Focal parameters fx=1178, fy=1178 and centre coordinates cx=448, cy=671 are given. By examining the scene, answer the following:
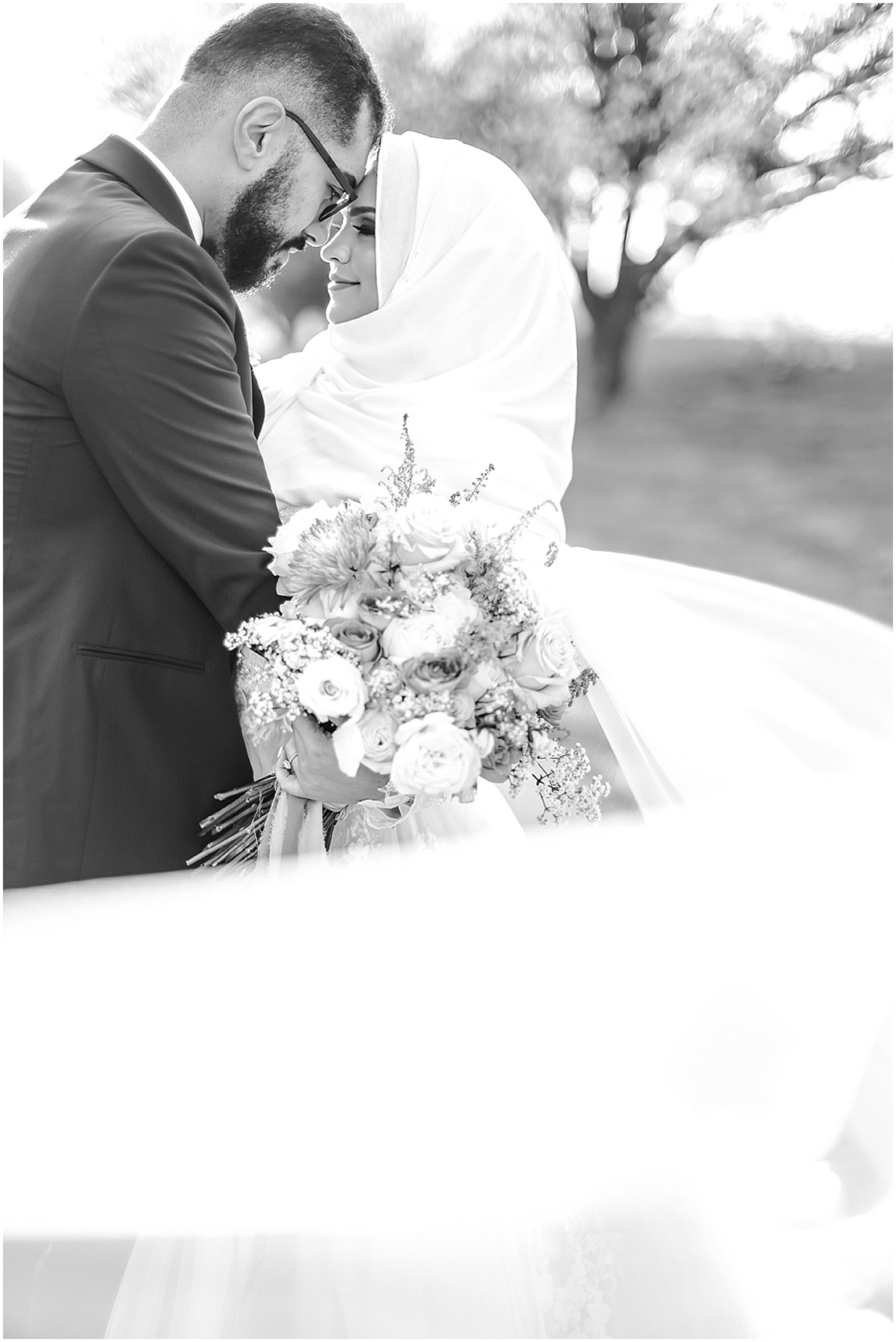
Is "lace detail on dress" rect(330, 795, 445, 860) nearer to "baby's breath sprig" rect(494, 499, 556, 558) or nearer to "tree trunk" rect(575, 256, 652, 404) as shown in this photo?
"baby's breath sprig" rect(494, 499, 556, 558)

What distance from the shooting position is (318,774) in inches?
68.7

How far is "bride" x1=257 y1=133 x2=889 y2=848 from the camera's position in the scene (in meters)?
2.18

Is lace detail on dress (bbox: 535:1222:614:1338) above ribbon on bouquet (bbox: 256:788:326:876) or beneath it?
beneath

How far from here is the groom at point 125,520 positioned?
1.72 meters

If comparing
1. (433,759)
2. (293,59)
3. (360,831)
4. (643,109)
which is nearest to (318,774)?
(433,759)

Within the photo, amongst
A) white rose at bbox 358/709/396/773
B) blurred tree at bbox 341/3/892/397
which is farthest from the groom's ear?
blurred tree at bbox 341/3/892/397

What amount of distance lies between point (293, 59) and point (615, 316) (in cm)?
805

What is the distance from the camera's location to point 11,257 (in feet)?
5.93

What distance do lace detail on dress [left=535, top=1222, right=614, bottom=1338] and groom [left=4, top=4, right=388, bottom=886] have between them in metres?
0.83

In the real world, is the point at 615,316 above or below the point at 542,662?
above

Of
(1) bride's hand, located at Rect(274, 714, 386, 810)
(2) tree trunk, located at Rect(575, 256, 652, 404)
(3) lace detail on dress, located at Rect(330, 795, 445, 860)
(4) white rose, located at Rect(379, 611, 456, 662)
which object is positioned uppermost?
(2) tree trunk, located at Rect(575, 256, 652, 404)

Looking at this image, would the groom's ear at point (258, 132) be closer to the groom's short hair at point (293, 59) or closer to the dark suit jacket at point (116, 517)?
the groom's short hair at point (293, 59)

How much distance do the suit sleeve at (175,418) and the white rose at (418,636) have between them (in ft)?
0.80

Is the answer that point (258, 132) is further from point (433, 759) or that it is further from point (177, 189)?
point (433, 759)
